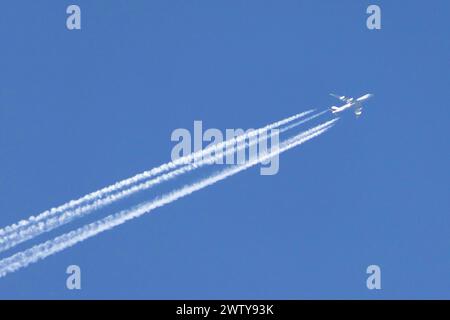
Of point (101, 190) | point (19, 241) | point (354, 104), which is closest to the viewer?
point (19, 241)

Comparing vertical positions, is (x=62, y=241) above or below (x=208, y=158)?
below

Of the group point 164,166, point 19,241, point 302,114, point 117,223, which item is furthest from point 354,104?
point 19,241

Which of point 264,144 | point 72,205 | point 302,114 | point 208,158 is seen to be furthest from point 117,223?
point 302,114

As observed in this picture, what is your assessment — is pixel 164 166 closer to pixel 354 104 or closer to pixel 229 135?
pixel 229 135

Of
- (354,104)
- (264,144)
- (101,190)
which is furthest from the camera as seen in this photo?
(354,104)

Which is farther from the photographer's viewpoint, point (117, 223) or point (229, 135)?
point (229, 135)

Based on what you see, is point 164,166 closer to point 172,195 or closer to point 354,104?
point 172,195
